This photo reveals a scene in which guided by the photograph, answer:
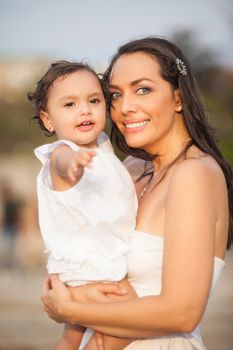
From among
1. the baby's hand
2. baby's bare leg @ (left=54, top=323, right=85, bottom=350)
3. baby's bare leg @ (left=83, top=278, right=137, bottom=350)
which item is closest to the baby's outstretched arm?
the baby's hand

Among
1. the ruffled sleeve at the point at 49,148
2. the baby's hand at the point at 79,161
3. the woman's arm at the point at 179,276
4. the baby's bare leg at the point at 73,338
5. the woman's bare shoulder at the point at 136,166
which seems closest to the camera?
the baby's hand at the point at 79,161

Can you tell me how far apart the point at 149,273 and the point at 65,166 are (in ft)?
1.91

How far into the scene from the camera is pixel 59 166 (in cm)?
373

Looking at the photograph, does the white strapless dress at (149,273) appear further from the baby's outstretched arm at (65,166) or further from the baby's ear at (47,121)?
the baby's ear at (47,121)

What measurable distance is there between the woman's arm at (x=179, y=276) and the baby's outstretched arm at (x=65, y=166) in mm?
428

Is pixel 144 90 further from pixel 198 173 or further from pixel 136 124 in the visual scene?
pixel 198 173

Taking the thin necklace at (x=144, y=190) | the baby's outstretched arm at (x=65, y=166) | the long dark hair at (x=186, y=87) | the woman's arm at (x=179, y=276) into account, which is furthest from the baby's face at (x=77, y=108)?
the woman's arm at (x=179, y=276)

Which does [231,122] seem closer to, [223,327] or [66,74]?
[66,74]

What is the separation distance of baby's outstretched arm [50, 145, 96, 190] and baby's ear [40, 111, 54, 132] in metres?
0.35

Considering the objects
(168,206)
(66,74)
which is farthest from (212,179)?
(66,74)

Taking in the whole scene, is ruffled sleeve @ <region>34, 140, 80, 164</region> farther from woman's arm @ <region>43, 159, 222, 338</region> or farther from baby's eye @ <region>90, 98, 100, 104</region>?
woman's arm @ <region>43, 159, 222, 338</region>

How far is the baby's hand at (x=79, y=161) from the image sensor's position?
3414 mm

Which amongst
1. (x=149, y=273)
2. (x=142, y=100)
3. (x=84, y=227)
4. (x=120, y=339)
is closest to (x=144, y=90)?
(x=142, y=100)

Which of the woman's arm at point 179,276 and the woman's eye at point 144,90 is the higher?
the woman's eye at point 144,90
